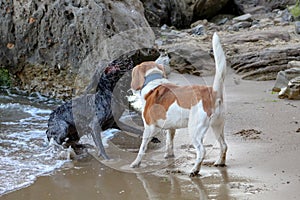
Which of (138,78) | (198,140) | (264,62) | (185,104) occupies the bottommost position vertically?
(264,62)

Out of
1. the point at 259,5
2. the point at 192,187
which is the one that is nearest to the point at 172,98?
the point at 192,187

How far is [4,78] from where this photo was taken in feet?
32.0

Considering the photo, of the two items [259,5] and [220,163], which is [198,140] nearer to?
[220,163]

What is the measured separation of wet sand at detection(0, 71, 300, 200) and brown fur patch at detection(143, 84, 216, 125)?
0.56 m

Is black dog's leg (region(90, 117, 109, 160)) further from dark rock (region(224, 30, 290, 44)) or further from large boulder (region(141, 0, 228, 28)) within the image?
large boulder (region(141, 0, 228, 28))

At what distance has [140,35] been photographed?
9305 millimetres

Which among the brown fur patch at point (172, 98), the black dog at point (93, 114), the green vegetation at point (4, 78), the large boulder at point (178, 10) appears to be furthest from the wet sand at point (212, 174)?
the large boulder at point (178, 10)

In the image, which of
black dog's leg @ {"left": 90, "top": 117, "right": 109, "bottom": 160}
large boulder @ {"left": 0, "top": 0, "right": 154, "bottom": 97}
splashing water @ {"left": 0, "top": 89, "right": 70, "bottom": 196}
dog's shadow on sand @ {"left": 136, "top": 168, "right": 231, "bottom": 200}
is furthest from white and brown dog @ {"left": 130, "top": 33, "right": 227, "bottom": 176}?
large boulder @ {"left": 0, "top": 0, "right": 154, "bottom": 97}

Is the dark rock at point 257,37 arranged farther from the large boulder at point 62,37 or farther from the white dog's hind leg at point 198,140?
the white dog's hind leg at point 198,140

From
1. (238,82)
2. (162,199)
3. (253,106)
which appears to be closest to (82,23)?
(238,82)

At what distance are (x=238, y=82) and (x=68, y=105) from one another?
3.81m

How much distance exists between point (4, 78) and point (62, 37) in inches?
58.3

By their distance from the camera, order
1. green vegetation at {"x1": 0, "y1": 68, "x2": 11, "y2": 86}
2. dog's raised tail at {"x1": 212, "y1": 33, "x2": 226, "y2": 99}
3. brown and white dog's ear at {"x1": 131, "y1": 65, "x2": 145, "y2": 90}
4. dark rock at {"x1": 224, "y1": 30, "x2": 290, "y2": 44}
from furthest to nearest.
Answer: dark rock at {"x1": 224, "y1": 30, "x2": 290, "y2": 44}, green vegetation at {"x1": 0, "y1": 68, "x2": 11, "y2": 86}, brown and white dog's ear at {"x1": 131, "y1": 65, "x2": 145, "y2": 90}, dog's raised tail at {"x1": 212, "y1": 33, "x2": 226, "y2": 99}

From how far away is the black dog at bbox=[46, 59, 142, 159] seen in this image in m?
5.78
